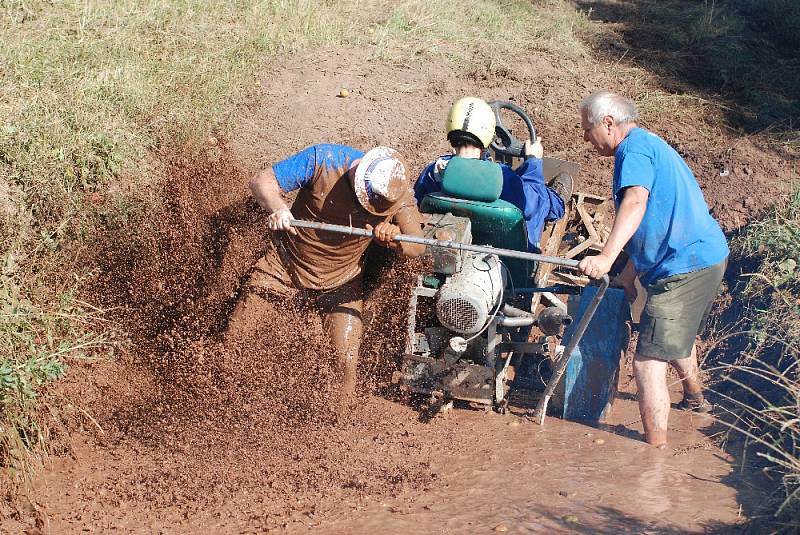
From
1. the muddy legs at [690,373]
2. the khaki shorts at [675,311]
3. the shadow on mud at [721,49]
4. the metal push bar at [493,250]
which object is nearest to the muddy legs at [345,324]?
the metal push bar at [493,250]

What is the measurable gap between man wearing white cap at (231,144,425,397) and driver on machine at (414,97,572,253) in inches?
28.6

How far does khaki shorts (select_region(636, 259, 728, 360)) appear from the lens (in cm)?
472

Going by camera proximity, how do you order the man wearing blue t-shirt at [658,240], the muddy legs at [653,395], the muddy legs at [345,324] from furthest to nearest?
the muddy legs at [345,324] < the muddy legs at [653,395] < the man wearing blue t-shirt at [658,240]

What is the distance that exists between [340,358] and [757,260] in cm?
336

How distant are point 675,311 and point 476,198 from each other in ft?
4.19

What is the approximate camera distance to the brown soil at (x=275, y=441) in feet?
13.5

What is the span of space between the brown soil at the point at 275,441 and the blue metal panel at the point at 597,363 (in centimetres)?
14

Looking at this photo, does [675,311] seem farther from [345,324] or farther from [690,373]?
[345,324]

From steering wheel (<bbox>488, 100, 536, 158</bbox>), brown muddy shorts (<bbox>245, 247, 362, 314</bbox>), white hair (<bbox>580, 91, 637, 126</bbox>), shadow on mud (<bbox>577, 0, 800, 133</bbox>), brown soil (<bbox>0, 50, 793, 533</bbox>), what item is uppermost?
shadow on mud (<bbox>577, 0, 800, 133</bbox>)

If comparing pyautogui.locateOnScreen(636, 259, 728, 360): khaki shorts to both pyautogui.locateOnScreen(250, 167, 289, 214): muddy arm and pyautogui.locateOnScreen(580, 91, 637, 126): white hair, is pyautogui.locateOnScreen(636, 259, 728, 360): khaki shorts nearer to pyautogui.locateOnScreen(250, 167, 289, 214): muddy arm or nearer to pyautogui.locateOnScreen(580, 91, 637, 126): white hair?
pyautogui.locateOnScreen(580, 91, 637, 126): white hair

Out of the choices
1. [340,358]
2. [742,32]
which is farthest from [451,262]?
[742,32]

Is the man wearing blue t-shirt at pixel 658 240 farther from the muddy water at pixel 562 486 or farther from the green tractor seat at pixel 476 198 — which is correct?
the green tractor seat at pixel 476 198

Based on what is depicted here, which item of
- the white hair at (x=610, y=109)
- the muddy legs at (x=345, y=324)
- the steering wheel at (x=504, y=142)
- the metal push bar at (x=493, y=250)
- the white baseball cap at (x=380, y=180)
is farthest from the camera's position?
the steering wheel at (x=504, y=142)

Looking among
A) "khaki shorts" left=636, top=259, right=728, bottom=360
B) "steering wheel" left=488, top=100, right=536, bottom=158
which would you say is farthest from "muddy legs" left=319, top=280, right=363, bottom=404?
"khaki shorts" left=636, top=259, right=728, bottom=360
